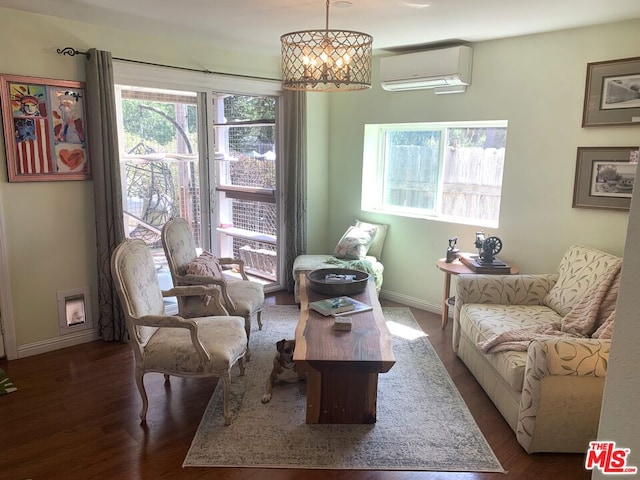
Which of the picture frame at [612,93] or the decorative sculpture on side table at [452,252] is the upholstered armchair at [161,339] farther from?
the picture frame at [612,93]

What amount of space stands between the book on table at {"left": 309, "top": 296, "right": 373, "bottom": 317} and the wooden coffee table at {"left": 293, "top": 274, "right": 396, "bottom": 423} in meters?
0.15

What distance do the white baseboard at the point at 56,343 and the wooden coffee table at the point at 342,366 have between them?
2.08m

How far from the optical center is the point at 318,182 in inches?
214

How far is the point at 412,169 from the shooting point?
16.3ft

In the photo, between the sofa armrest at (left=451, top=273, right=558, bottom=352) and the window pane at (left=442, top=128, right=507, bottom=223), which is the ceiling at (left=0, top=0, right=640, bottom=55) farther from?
the sofa armrest at (left=451, top=273, right=558, bottom=352)

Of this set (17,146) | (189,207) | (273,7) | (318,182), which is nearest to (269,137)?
(318,182)

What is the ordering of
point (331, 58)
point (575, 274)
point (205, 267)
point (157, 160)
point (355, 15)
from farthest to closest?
point (157, 160) → point (205, 267) → point (575, 274) → point (355, 15) → point (331, 58)

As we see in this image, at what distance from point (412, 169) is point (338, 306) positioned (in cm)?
233

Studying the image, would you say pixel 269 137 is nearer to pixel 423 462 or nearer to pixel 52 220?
pixel 52 220

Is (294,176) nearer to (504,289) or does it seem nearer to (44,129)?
(44,129)

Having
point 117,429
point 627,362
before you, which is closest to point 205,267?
point 117,429

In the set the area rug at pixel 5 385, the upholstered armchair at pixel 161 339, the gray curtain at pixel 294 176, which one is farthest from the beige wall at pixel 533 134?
the area rug at pixel 5 385

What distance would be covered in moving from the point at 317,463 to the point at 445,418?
89 centimetres

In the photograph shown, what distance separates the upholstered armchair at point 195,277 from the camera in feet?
11.5
